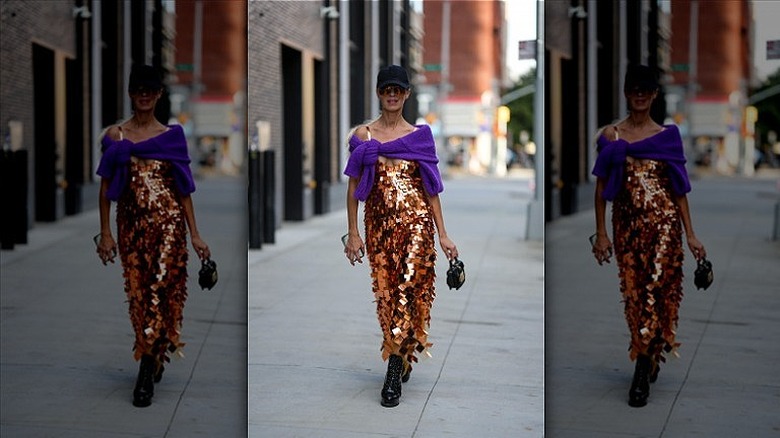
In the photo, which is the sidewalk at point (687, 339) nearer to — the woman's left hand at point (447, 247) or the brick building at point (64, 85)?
the woman's left hand at point (447, 247)

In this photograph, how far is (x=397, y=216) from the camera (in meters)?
5.25

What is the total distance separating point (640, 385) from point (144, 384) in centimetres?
182

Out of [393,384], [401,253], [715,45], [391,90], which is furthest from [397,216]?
[715,45]

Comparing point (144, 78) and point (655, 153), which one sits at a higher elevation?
point (144, 78)

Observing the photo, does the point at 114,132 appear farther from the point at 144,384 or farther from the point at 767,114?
the point at 767,114

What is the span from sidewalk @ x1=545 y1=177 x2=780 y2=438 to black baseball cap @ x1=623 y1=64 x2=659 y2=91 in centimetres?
40

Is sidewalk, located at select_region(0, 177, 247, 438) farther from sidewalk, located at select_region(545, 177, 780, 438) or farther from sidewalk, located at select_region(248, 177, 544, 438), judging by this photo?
sidewalk, located at select_region(545, 177, 780, 438)

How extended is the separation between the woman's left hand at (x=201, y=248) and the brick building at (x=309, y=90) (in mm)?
7863

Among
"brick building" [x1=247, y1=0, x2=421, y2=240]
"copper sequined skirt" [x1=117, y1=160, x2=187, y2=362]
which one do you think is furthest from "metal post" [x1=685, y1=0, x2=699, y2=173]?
"brick building" [x1=247, y1=0, x2=421, y2=240]

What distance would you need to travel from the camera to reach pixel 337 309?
8031 millimetres

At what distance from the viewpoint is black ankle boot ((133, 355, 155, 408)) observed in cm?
420

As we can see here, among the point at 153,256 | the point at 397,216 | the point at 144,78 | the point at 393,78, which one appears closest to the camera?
the point at 144,78

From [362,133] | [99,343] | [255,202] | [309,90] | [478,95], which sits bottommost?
[99,343]

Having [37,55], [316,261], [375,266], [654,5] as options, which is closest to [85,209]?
[37,55]
